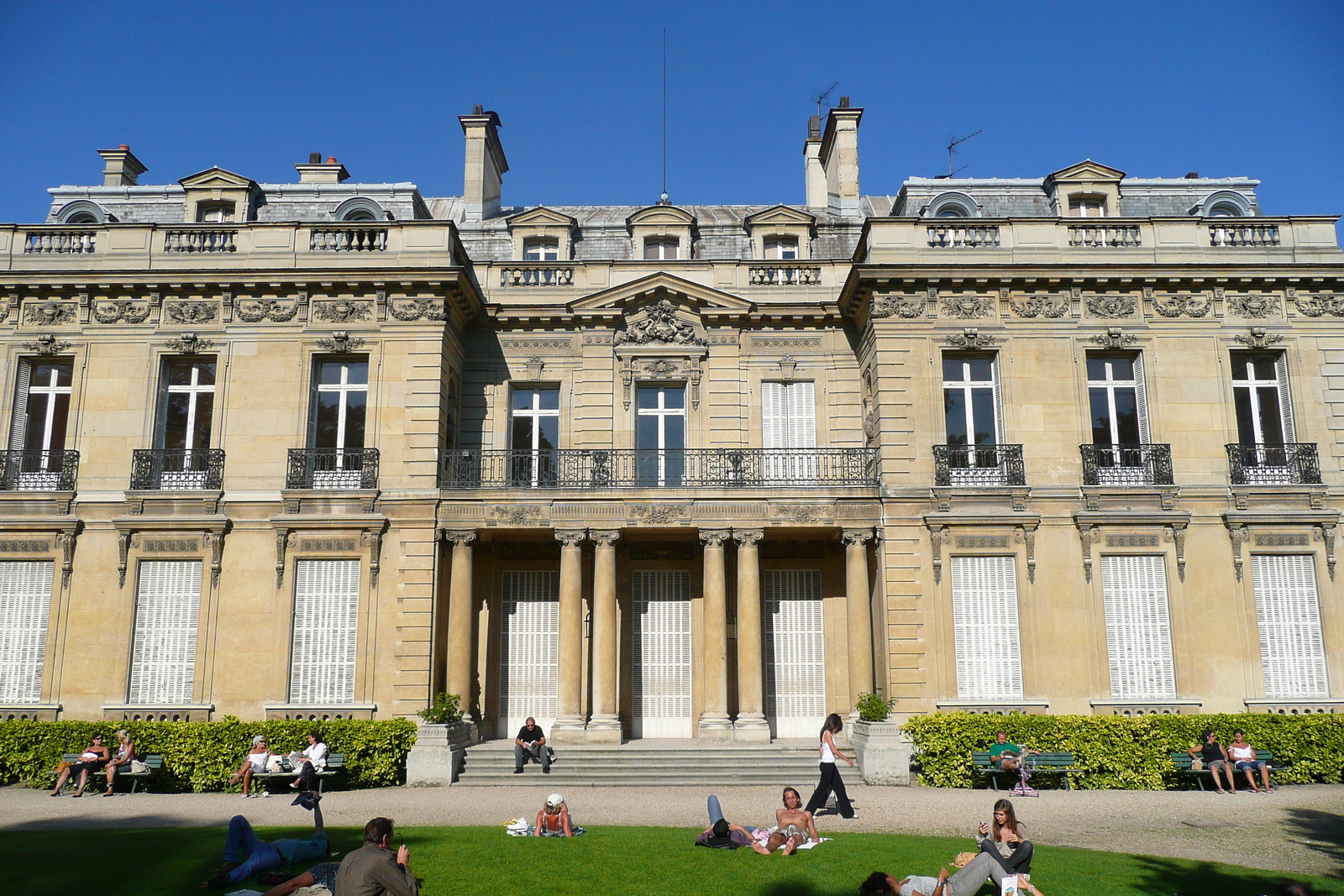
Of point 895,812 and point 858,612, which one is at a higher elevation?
point 858,612

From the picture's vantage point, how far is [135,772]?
631 inches

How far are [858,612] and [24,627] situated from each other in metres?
16.3

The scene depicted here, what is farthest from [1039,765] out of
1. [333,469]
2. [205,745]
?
[333,469]

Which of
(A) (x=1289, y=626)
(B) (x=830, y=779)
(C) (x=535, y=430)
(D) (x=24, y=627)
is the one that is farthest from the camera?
(C) (x=535, y=430)

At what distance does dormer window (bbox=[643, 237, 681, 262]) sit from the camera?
23047mm

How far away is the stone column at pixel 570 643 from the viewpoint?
1867cm

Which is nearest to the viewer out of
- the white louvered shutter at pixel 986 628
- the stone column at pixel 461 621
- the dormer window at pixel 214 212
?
the white louvered shutter at pixel 986 628

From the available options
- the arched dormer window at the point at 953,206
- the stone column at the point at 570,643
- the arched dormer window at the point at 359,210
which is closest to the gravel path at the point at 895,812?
the stone column at the point at 570,643

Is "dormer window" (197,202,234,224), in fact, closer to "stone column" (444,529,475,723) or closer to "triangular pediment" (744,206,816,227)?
"stone column" (444,529,475,723)

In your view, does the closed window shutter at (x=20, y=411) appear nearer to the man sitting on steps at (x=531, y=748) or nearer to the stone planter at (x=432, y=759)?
the stone planter at (x=432, y=759)

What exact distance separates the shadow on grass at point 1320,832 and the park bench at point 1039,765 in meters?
3.21

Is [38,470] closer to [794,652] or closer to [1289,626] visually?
[794,652]

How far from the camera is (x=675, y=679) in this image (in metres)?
20.7

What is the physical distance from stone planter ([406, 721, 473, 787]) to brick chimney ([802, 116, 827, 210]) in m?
17.1
